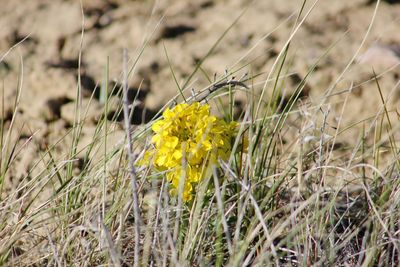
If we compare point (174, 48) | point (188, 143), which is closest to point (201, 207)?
point (188, 143)

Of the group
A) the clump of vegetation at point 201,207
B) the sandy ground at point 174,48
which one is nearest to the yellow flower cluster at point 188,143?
the clump of vegetation at point 201,207

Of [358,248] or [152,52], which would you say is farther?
[152,52]

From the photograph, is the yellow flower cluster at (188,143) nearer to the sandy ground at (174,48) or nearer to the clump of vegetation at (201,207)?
the clump of vegetation at (201,207)

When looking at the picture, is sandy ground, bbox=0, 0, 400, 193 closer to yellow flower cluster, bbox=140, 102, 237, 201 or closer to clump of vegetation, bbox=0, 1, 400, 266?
clump of vegetation, bbox=0, 1, 400, 266

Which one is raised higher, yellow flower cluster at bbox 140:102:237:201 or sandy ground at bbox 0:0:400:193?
yellow flower cluster at bbox 140:102:237:201

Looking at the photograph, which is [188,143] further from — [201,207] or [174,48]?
[174,48]

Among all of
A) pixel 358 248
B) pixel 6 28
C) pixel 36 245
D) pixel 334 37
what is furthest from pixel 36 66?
pixel 358 248

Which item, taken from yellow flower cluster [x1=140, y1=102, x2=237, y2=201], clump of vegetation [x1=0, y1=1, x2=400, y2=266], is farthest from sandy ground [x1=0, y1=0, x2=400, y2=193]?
yellow flower cluster [x1=140, y1=102, x2=237, y2=201]

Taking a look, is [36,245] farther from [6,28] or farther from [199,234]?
[6,28]
